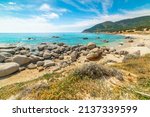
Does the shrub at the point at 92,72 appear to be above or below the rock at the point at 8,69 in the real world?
above

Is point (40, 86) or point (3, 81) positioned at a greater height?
point (40, 86)

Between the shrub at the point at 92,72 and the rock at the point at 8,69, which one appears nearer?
the shrub at the point at 92,72

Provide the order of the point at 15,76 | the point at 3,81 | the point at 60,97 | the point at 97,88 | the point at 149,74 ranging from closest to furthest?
1. the point at 60,97
2. the point at 97,88
3. the point at 149,74
4. the point at 3,81
5. the point at 15,76

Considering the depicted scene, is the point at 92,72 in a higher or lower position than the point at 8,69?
higher

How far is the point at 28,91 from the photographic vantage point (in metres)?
7.56

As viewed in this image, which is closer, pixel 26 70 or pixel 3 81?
pixel 3 81

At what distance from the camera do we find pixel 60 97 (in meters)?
6.73

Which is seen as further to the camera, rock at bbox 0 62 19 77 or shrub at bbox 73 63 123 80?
rock at bbox 0 62 19 77

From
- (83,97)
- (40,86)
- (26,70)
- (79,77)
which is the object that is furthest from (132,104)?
(26,70)

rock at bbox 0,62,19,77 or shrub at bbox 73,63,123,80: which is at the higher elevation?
shrub at bbox 73,63,123,80

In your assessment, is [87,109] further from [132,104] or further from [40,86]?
[40,86]

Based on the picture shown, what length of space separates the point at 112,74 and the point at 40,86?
331cm

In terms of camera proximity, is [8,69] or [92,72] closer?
[92,72]

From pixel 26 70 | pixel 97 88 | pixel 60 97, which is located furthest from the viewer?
pixel 26 70
